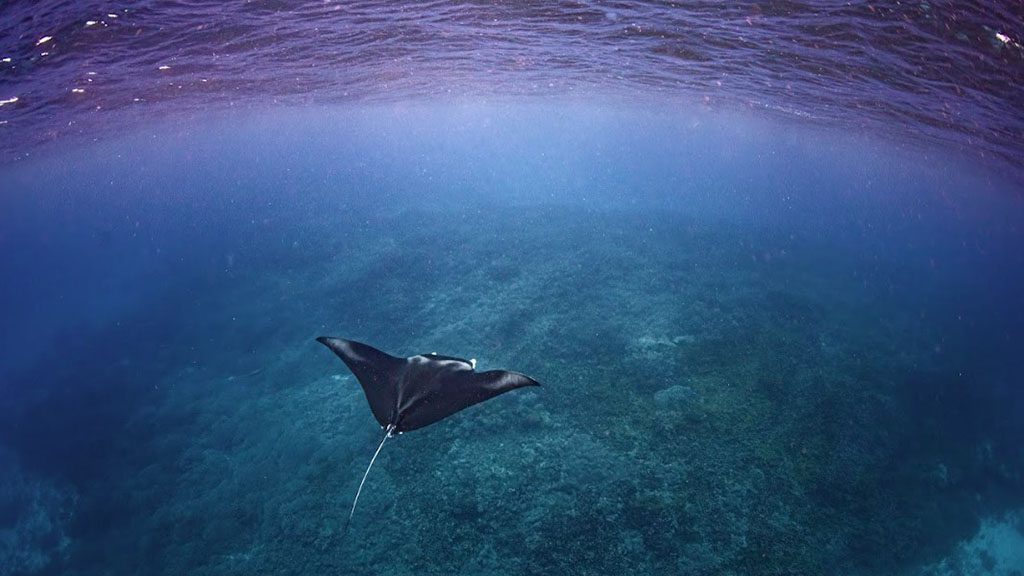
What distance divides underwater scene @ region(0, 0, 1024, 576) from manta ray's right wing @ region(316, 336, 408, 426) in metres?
0.05

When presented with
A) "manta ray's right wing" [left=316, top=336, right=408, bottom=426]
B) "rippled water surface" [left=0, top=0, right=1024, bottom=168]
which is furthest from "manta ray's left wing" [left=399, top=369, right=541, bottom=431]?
"rippled water surface" [left=0, top=0, right=1024, bottom=168]

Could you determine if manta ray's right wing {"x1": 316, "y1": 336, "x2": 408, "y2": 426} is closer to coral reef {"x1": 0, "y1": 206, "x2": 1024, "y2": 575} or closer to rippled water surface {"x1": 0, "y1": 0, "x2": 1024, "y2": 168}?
coral reef {"x1": 0, "y1": 206, "x2": 1024, "y2": 575}

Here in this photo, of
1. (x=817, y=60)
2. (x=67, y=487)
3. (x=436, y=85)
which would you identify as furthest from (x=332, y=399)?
(x=436, y=85)

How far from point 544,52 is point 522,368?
14495mm

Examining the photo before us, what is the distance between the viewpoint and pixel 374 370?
714cm

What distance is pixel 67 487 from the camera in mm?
13898

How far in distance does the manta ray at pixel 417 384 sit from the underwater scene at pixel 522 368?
4cm

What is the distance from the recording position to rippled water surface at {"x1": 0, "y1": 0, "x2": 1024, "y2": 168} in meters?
11.9

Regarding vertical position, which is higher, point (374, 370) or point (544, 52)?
point (544, 52)

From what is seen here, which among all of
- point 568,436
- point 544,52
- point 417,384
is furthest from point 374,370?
point 544,52

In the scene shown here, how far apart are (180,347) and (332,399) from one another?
985 centimetres

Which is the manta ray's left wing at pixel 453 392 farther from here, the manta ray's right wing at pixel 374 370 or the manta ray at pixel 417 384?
the manta ray's right wing at pixel 374 370

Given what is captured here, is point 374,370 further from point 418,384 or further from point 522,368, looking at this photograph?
point 522,368

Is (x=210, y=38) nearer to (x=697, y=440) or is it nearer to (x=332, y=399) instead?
(x=332, y=399)
